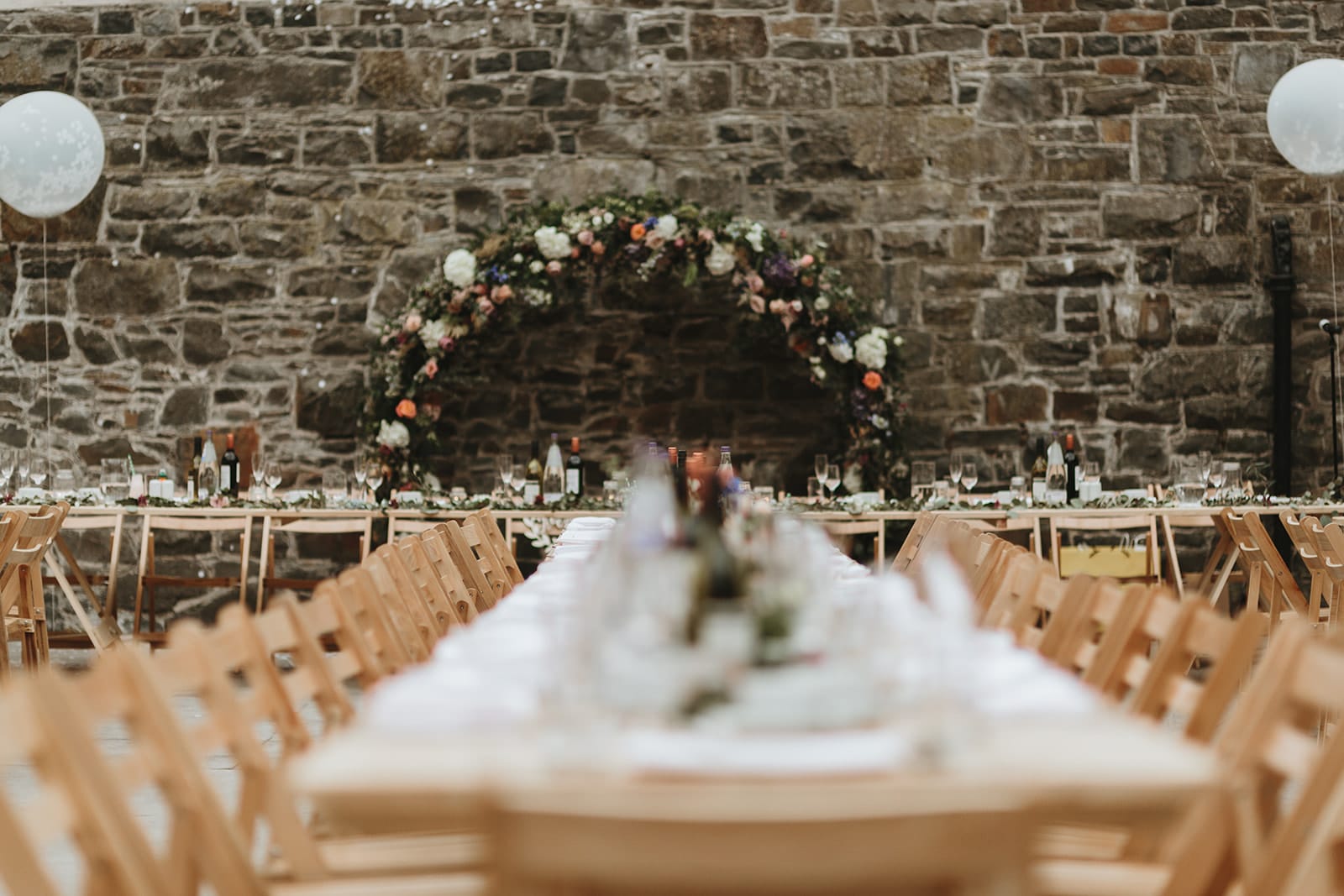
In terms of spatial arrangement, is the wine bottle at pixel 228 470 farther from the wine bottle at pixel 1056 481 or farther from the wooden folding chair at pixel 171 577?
the wine bottle at pixel 1056 481

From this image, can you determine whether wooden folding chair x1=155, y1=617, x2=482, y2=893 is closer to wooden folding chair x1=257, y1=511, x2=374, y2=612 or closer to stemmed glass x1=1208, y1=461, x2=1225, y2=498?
wooden folding chair x1=257, y1=511, x2=374, y2=612

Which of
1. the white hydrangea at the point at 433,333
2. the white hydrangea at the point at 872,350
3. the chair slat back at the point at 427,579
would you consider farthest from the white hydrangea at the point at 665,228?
the chair slat back at the point at 427,579

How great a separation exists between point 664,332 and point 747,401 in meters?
0.66

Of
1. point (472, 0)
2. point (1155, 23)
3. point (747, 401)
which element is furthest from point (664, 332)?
point (1155, 23)

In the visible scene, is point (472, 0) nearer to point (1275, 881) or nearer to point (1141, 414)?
point (1141, 414)

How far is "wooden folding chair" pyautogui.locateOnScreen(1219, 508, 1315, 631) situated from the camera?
5629 mm

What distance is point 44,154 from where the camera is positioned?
682cm

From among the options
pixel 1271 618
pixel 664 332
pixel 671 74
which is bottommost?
pixel 1271 618

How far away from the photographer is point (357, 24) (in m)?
Result: 8.30

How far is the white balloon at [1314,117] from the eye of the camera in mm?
6620

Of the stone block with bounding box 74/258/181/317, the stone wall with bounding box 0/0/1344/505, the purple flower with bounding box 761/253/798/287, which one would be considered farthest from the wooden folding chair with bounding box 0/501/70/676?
the purple flower with bounding box 761/253/798/287

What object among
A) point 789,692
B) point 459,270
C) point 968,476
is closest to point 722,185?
point 459,270

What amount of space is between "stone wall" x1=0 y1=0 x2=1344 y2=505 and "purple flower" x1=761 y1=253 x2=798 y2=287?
3.01ft

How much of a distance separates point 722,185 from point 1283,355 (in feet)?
11.6
